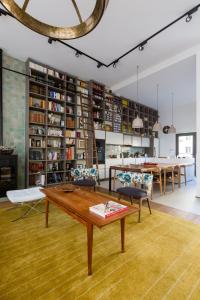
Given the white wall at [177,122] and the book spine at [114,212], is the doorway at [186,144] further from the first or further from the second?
the book spine at [114,212]

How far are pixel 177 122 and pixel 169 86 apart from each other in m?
2.85

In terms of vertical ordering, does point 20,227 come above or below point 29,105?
below

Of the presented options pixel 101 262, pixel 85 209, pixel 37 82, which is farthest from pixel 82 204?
pixel 37 82

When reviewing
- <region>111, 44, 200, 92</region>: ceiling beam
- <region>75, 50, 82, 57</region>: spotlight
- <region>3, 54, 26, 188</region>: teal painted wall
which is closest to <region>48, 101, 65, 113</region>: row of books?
<region>3, 54, 26, 188</region>: teal painted wall

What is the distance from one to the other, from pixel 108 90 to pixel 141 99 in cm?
180

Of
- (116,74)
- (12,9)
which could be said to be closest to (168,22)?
(116,74)

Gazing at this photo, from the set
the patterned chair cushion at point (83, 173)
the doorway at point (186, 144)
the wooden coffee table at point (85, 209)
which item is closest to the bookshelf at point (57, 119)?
the patterned chair cushion at point (83, 173)

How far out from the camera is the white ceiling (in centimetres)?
269

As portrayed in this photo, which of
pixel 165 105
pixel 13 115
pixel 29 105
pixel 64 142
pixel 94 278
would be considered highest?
pixel 165 105

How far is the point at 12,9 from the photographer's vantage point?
1.38 m

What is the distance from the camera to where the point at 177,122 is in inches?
314

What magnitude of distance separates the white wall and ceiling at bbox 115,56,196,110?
0.95ft

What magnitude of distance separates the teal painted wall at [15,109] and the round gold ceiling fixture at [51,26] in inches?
121

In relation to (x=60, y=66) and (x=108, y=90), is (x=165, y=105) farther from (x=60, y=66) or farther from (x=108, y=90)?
(x=60, y=66)
